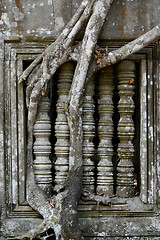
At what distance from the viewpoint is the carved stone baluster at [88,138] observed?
10.8 ft

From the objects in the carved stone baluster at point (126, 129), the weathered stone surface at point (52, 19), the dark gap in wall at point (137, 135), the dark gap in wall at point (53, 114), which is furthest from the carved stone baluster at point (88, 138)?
the weathered stone surface at point (52, 19)

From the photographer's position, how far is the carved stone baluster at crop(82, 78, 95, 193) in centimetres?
330

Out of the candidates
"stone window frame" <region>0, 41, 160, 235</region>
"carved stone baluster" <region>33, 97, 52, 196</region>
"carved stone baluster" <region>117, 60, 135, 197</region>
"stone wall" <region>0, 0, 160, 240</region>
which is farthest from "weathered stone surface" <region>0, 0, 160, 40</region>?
"carved stone baluster" <region>33, 97, 52, 196</region>

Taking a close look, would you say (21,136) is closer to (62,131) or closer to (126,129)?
(62,131)

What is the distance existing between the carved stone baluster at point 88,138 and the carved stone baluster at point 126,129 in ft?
1.02

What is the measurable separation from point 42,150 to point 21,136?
28 cm

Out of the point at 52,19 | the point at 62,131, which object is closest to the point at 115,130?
the point at 62,131

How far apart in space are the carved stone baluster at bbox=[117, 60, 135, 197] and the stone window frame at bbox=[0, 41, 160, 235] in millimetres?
110

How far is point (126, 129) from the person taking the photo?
3309 mm

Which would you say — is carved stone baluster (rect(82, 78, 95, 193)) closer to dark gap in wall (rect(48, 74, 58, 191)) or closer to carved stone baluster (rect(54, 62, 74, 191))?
carved stone baluster (rect(54, 62, 74, 191))

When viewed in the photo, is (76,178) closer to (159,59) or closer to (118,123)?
(118,123)

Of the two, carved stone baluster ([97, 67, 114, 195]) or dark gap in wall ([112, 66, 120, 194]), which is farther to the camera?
dark gap in wall ([112, 66, 120, 194])

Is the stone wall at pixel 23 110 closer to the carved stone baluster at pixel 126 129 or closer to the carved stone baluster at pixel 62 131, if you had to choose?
the carved stone baluster at pixel 126 129

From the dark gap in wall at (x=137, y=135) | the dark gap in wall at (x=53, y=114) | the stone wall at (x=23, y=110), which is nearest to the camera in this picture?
the stone wall at (x=23, y=110)
